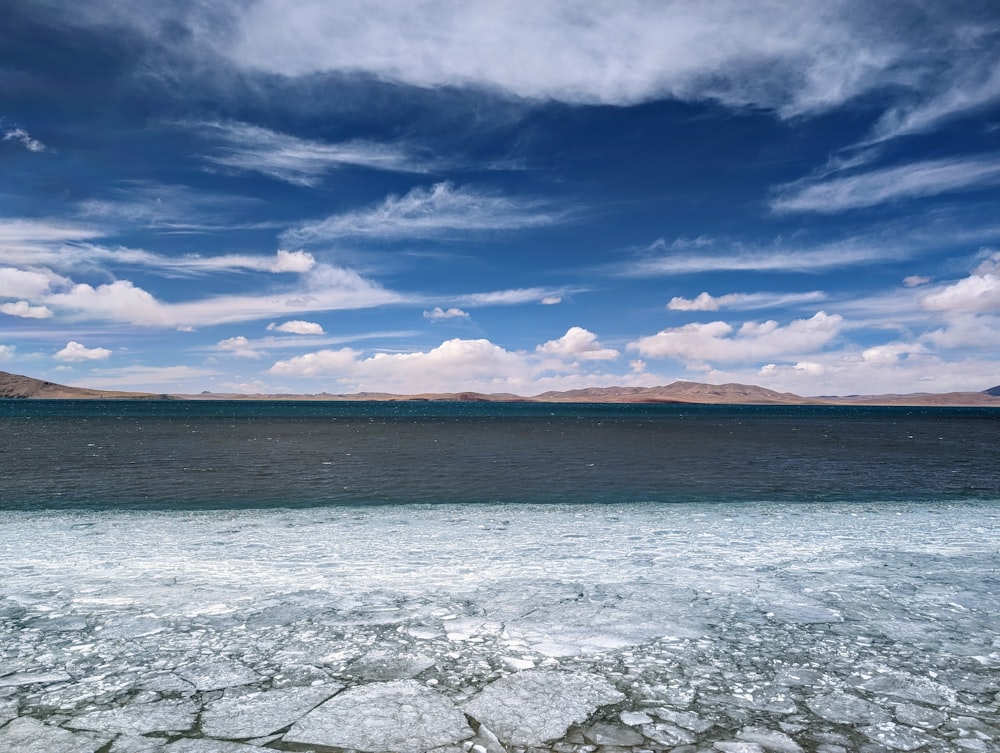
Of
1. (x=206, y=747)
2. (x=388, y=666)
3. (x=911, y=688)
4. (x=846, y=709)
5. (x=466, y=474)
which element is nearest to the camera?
(x=206, y=747)

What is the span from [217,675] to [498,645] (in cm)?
286

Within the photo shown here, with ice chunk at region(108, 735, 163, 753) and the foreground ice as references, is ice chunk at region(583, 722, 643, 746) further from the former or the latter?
ice chunk at region(108, 735, 163, 753)

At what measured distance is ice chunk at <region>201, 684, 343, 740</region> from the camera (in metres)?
5.22

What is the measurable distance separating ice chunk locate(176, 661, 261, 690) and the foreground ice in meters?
0.03

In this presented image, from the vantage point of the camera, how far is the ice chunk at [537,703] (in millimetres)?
5230

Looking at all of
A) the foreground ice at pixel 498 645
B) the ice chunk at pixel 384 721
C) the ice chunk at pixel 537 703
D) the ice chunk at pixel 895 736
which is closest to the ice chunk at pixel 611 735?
the foreground ice at pixel 498 645

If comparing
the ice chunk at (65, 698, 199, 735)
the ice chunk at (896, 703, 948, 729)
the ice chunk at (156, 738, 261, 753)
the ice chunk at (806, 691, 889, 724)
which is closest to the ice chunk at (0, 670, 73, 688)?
the ice chunk at (65, 698, 199, 735)

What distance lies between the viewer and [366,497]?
2166cm

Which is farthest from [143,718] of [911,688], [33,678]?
[911,688]

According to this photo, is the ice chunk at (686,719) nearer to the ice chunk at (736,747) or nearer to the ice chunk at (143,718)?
the ice chunk at (736,747)

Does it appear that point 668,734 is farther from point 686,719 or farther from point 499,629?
point 499,629

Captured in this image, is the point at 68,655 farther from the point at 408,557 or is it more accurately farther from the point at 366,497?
the point at 366,497

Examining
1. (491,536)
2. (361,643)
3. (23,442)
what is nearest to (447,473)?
(491,536)

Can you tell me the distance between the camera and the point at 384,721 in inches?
211
